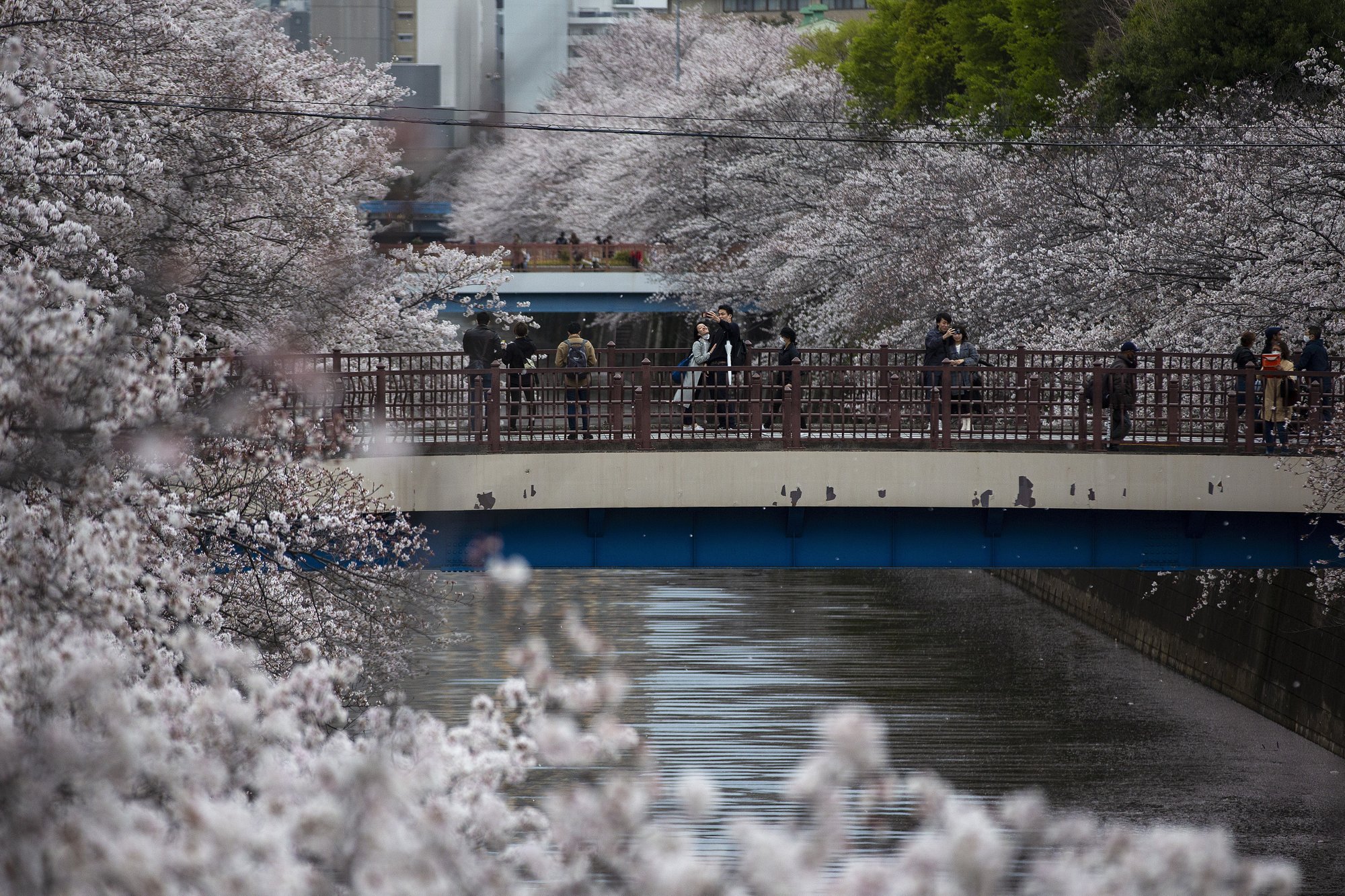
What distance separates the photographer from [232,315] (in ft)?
61.5

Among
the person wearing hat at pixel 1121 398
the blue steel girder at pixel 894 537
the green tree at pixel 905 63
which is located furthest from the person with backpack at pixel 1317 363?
the green tree at pixel 905 63

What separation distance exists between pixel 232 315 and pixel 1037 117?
2373 centimetres

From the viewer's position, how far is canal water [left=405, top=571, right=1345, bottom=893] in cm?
1761

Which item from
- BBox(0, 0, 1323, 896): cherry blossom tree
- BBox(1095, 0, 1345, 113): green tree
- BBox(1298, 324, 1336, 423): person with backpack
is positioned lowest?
BBox(0, 0, 1323, 896): cherry blossom tree

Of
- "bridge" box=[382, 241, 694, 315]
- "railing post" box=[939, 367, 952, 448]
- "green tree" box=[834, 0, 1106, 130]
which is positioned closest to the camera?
"railing post" box=[939, 367, 952, 448]

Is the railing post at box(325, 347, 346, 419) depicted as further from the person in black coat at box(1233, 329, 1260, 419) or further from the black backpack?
the black backpack

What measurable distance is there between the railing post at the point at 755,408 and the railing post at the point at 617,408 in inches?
48.5

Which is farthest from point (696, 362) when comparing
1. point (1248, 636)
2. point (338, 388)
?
point (1248, 636)

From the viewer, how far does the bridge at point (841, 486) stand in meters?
16.2

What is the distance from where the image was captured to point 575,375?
57.2 feet

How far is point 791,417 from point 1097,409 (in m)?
2.95

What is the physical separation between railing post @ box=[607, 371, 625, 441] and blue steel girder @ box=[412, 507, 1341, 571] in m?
0.76

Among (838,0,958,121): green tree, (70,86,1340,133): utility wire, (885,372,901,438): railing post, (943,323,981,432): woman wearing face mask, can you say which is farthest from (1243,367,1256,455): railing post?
(838,0,958,121): green tree

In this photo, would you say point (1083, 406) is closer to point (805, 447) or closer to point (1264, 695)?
point (805, 447)
